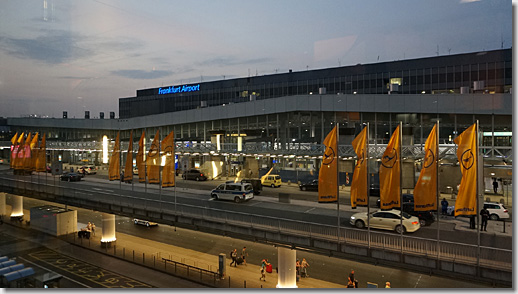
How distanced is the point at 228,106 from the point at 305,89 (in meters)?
4.72

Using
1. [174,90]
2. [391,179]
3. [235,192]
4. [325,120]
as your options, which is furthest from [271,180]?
[174,90]

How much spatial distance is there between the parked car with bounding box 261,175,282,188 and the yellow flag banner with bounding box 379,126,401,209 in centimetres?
676

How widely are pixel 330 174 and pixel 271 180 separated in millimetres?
5980

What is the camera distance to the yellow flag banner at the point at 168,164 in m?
14.9

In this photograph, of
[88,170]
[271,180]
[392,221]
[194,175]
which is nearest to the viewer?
[392,221]

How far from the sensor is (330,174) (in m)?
10.3

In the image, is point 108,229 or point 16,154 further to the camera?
point 16,154

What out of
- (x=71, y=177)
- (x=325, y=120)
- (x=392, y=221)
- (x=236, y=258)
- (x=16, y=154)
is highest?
(x=325, y=120)

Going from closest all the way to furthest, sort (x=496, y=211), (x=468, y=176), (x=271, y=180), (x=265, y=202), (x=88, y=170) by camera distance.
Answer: (x=468, y=176)
(x=496, y=211)
(x=265, y=202)
(x=271, y=180)
(x=88, y=170)

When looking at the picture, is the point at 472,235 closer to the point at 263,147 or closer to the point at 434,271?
the point at 434,271

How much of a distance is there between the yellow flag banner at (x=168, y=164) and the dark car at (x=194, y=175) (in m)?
1.46

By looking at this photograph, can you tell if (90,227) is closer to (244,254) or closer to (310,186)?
(244,254)

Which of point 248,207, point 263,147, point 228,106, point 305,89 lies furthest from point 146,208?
point 305,89

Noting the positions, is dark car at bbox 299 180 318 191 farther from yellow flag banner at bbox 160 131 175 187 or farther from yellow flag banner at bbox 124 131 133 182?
yellow flag banner at bbox 124 131 133 182
